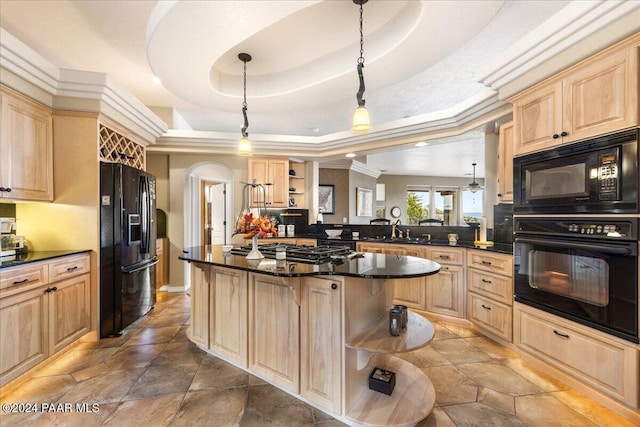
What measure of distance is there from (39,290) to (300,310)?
2.17m

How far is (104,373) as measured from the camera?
7.84ft

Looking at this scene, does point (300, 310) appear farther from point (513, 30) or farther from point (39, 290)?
point (513, 30)

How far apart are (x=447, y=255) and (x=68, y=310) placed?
155 inches

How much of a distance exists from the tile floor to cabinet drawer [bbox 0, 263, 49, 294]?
742 millimetres

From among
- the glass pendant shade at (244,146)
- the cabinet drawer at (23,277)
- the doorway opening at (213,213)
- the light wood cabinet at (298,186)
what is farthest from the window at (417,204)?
the cabinet drawer at (23,277)

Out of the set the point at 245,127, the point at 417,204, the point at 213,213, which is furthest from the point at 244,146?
the point at 417,204

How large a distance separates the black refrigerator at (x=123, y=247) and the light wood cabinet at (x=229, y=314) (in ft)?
4.15

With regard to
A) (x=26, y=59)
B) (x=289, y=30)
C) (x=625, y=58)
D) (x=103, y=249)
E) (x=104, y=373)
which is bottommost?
(x=104, y=373)

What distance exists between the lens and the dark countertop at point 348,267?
179 centimetres

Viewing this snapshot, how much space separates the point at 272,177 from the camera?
511 centimetres

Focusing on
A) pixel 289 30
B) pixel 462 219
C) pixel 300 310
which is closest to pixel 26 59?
pixel 289 30

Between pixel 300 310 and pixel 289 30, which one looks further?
pixel 289 30

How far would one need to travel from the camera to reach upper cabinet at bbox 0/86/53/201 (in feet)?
7.95

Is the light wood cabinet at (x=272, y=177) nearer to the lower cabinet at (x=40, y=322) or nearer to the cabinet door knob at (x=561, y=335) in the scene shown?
the lower cabinet at (x=40, y=322)
